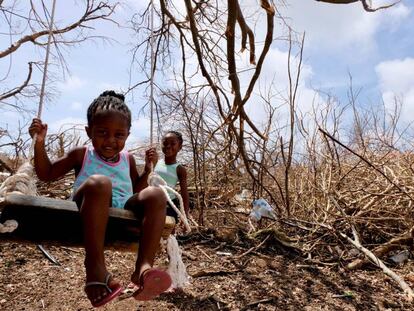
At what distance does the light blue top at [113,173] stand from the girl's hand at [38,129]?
0.26m

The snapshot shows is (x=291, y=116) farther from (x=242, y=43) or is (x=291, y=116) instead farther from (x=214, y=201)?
(x=214, y=201)

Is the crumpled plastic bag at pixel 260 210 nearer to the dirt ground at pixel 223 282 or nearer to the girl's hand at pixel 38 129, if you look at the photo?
the dirt ground at pixel 223 282

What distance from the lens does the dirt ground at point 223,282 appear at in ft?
10.9

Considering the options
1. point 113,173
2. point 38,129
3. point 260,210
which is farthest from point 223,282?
point 38,129

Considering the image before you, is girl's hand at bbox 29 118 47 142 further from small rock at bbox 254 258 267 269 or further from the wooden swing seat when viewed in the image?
small rock at bbox 254 258 267 269

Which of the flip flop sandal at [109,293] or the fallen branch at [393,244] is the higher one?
the flip flop sandal at [109,293]

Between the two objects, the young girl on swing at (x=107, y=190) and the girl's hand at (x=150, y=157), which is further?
the girl's hand at (x=150, y=157)

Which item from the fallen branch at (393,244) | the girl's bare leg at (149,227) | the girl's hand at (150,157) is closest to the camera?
the girl's bare leg at (149,227)

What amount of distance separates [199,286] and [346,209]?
2.24 m

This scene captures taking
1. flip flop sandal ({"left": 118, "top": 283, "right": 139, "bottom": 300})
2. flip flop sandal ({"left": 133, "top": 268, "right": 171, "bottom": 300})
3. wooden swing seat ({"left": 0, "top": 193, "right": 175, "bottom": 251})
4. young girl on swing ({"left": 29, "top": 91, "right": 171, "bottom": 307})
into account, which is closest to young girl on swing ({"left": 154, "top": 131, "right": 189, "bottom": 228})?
flip flop sandal ({"left": 118, "top": 283, "right": 139, "bottom": 300})

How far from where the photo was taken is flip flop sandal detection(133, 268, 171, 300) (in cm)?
173

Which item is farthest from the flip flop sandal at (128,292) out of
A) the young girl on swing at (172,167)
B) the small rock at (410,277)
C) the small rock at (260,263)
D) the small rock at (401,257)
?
the small rock at (401,257)

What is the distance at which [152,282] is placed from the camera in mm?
1738

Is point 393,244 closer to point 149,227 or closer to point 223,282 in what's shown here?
point 223,282
